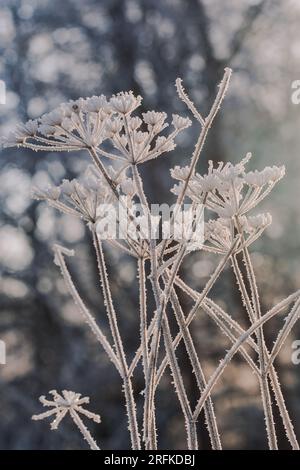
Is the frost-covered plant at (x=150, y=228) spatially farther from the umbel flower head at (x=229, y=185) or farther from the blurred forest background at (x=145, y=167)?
the blurred forest background at (x=145, y=167)

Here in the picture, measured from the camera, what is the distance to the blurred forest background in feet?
10.7

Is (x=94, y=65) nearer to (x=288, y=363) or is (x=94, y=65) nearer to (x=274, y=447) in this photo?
Result: (x=288, y=363)

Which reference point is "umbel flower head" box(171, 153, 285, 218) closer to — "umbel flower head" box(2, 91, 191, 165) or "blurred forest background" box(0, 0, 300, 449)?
"umbel flower head" box(2, 91, 191, 165)

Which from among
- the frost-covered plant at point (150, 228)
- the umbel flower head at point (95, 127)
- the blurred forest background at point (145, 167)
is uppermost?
the blurred forest background at point (145, 167)

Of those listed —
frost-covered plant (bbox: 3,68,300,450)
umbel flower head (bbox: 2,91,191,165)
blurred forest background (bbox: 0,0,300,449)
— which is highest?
blurred forest background (bbox: 0,0,300,449)

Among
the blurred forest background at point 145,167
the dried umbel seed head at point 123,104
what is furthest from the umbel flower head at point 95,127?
the blurred forest background at point 145,167

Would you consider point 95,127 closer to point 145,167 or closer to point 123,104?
point 123,104

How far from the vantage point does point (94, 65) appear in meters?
3.57

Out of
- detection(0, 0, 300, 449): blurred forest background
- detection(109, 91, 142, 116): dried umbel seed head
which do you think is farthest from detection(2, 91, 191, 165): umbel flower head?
detection(0, 0, 300, 449): blurred forest background

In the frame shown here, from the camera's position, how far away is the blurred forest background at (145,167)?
326 centimetres

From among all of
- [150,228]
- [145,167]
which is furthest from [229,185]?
[145,167]

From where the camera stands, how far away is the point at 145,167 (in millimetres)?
3428

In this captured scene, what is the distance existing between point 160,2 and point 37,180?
1299 millimetres

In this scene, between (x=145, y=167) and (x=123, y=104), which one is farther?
(x=145, y=167)
